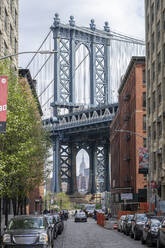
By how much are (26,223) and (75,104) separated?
131 meters

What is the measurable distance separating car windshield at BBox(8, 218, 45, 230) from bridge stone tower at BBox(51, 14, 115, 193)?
112376mm

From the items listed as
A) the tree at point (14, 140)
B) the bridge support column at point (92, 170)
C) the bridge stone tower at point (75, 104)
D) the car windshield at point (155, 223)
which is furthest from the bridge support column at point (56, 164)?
the car windshield at point (155, 223)

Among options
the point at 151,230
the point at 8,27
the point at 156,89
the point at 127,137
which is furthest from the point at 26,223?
the point at 127,137

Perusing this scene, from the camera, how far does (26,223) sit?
72.6ft

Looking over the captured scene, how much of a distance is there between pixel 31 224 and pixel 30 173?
16.8 metres

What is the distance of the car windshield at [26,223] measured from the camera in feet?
71.8

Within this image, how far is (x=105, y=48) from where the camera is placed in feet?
548

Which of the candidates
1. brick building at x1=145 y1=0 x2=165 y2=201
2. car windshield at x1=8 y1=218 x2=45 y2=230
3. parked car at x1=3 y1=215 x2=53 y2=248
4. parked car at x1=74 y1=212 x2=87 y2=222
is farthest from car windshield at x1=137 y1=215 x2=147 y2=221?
parked car at x1=74 y1=212 x2=87 y2=222

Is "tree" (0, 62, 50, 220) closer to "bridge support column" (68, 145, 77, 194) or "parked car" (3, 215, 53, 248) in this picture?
"parked car" (3, 215, 53, 248)

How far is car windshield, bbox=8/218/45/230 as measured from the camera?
21891 millimetres

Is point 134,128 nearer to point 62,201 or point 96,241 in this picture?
point 96,241

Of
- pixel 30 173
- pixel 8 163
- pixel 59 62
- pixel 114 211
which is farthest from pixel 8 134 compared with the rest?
pixel 59 62

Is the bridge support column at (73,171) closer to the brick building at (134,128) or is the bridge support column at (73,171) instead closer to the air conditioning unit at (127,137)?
the brick building at (134,128)

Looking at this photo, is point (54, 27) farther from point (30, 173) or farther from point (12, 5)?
point (30, 173)
